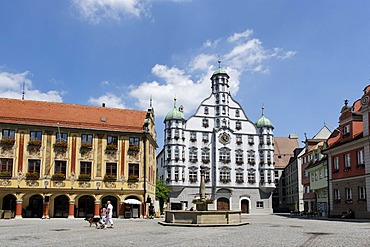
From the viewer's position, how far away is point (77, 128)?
4378cm

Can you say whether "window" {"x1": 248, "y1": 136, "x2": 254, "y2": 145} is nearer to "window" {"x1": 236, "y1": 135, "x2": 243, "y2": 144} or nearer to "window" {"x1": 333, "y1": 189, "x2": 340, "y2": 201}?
"window" {"x1": 236, "y1": 135, "x2": 243, "y2": 144}

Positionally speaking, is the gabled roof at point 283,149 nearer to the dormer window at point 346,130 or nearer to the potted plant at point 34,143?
the dormer window at point 346,130

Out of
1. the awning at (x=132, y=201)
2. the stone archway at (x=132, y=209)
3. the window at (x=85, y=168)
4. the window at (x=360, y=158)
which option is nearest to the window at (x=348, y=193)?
the window at (x=360, y=158)

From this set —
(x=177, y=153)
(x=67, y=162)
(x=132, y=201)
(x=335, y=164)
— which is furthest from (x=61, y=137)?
(x=177, y=153)

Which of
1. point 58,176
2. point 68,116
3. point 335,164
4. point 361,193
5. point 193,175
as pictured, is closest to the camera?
point 361,193

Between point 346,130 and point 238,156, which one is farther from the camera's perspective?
point 238,156

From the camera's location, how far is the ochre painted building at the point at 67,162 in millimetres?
41781

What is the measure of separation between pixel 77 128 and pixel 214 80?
35269 millimetres

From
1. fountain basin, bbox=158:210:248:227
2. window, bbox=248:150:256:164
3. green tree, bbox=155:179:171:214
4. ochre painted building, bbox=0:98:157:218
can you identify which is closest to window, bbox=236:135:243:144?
window, bbox=248:150:256:164

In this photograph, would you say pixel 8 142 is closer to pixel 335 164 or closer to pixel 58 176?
pixel 58 176

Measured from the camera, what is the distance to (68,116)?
45562 millimetres

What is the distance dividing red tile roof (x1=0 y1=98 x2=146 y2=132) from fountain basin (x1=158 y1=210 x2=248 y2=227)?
19.7 m

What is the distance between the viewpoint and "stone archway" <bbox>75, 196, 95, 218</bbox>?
44219 mm

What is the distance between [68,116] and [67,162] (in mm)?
5305
